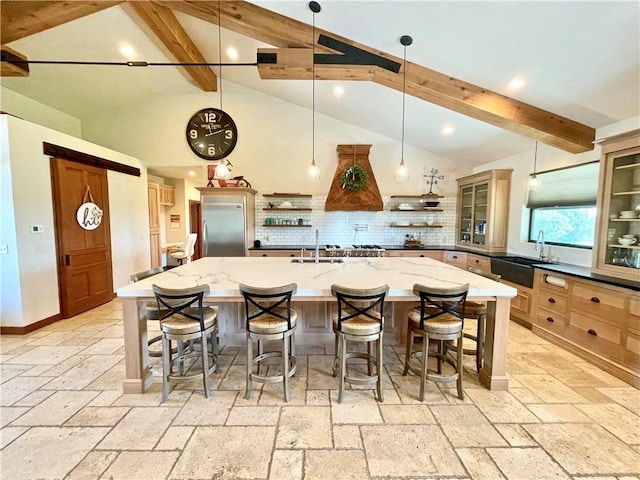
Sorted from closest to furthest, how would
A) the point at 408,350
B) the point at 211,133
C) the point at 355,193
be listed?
the point at 408,350 → the point at 355,193 → the point at 211,133

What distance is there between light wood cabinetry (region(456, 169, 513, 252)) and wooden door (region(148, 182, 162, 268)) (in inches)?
277

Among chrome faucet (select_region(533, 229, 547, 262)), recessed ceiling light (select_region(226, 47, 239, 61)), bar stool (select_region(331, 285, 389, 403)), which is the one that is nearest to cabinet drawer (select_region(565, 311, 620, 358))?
chrome faucet (select_region(533, 229, 547, 262))

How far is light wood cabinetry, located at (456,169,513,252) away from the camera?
4.67 meters

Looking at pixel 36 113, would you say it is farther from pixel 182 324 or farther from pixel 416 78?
pixel 416 78

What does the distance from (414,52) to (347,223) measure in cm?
333

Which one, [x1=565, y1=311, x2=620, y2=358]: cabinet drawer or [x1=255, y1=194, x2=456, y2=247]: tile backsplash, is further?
[x1=255, y1=194, x2=456, y2=247]: tile backsplash

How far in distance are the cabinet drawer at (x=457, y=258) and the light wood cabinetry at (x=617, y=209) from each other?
2.06 meters

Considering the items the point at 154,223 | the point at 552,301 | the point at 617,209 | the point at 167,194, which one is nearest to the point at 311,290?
the point at 552,301

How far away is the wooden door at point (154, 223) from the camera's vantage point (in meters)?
6.74

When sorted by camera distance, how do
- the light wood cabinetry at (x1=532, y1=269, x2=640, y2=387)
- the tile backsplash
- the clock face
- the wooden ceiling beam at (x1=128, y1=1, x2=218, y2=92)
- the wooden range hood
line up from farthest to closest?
the tile backsplash < the clock face < the wooden range hood < the wooden ceiling beam at (x1=128, y1=1, x2=218, y2=92) < the light wood cabinetry at (x1=532, y1=269, x2=640, y2=387)

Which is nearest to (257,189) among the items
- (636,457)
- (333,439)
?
(333,439)

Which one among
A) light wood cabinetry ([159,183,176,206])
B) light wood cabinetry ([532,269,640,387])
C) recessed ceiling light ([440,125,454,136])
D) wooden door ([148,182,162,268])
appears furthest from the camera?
light wood cabinetry ([159,183,176,206])

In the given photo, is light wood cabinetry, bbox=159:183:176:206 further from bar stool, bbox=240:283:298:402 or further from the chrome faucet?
the chrome faucet

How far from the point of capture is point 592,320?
278cm
